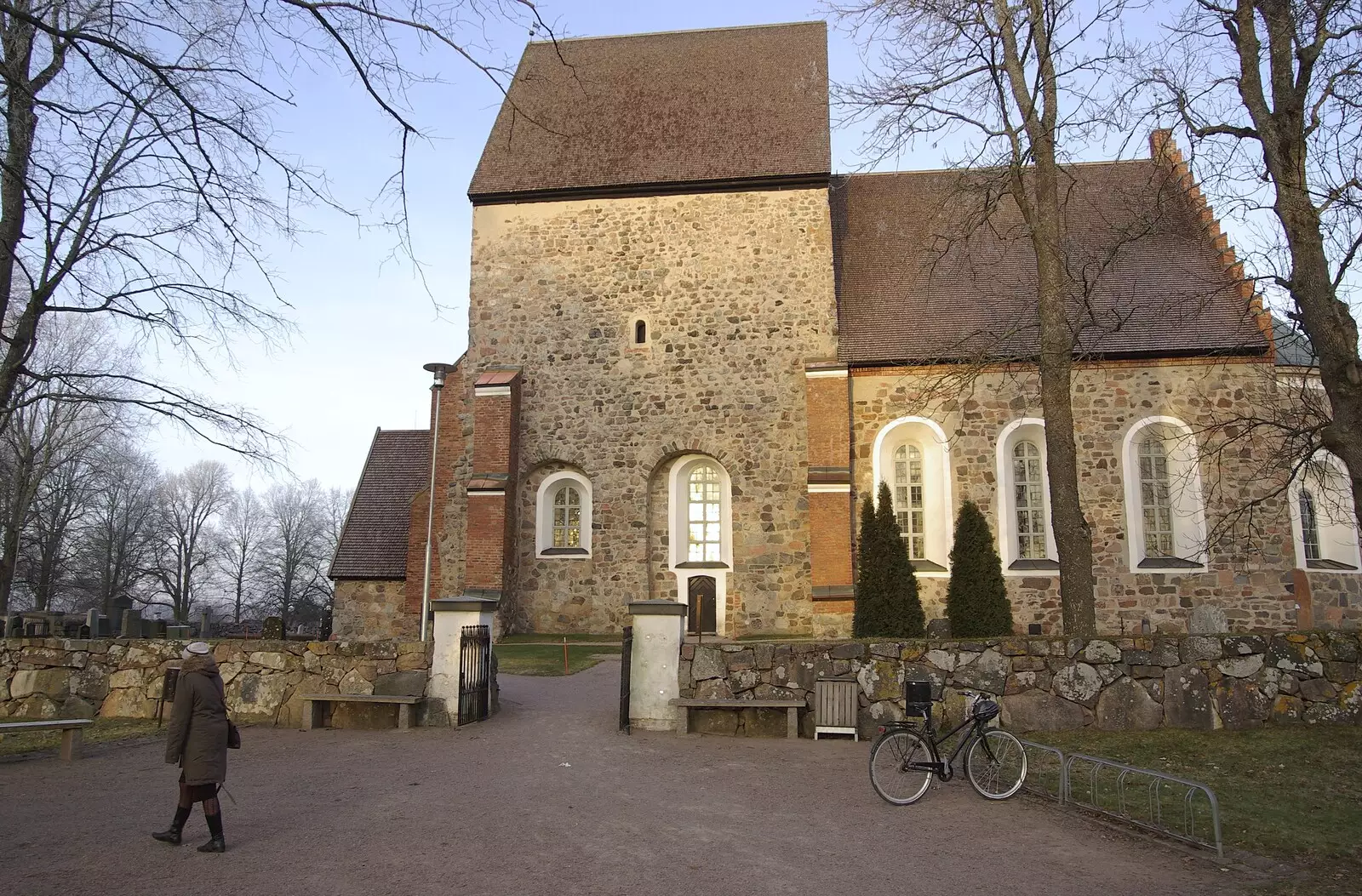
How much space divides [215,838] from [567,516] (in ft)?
50.3

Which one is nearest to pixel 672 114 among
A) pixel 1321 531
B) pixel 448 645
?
pixel 448 645

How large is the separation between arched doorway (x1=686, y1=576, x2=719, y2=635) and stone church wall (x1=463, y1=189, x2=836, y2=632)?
1.21 ft

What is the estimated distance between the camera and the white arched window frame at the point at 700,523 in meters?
20.9

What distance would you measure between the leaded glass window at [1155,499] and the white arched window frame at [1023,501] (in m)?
2.03

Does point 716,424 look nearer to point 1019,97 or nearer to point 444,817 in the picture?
point 1019,97

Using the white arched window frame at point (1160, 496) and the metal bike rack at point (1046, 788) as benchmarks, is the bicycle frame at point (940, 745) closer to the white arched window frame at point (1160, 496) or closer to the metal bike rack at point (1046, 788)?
the metal bike rack at point (1046, 788)

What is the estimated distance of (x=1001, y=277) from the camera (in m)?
22.2

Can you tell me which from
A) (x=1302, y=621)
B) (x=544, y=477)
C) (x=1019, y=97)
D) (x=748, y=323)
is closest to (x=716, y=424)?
(x=748, y=323)

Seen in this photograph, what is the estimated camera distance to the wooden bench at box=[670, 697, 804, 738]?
10.9 metres

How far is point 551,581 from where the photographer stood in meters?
21.2

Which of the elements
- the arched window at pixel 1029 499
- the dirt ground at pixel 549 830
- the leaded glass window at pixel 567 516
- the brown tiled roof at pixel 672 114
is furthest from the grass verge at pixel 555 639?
the brown tiled roof at pixel 672 114

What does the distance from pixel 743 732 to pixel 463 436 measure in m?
12.9

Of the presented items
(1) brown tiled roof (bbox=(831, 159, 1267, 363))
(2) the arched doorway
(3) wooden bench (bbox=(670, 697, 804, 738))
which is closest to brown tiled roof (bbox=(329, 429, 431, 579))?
(2) the arched doorway

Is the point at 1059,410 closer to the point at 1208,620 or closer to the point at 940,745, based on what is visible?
the point at 940,745
